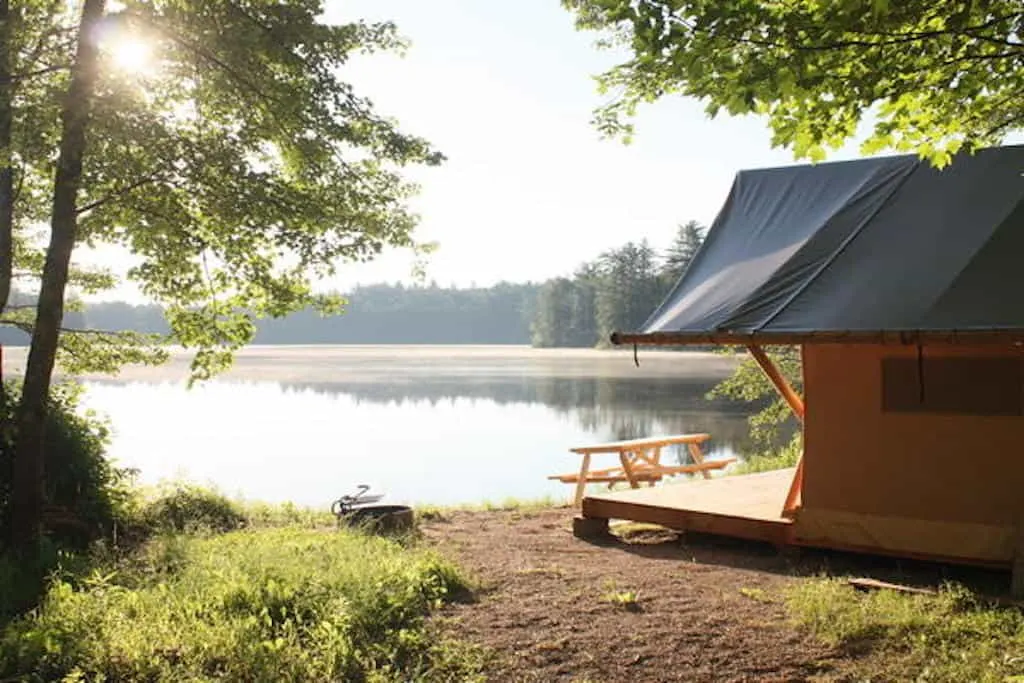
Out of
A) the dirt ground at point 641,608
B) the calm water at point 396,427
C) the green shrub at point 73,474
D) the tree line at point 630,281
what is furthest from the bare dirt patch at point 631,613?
the tree line at point 630,281

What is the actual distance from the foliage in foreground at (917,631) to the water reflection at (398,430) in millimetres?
6671

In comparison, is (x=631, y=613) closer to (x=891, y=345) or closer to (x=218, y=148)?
(x=891, y=345)

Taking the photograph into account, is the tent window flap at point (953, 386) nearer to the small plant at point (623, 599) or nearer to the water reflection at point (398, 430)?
the small plant at point (623, 599)

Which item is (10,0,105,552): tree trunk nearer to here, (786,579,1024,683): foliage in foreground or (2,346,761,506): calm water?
(2,346,761,506): calm water

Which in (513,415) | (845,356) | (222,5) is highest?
(222,5)

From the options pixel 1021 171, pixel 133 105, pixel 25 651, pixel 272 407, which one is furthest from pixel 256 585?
pixel 272 407

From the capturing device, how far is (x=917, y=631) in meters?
5.18

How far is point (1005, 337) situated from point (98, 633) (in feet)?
19.0

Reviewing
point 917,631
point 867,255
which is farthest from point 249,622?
point 867,255

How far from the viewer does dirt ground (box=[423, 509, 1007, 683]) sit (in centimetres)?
479

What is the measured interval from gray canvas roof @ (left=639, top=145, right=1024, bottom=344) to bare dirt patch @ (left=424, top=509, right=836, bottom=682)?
190 cm

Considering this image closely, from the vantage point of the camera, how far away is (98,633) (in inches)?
195

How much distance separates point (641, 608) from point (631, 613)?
0.13 meters

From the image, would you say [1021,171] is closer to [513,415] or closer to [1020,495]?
[1020,495]
